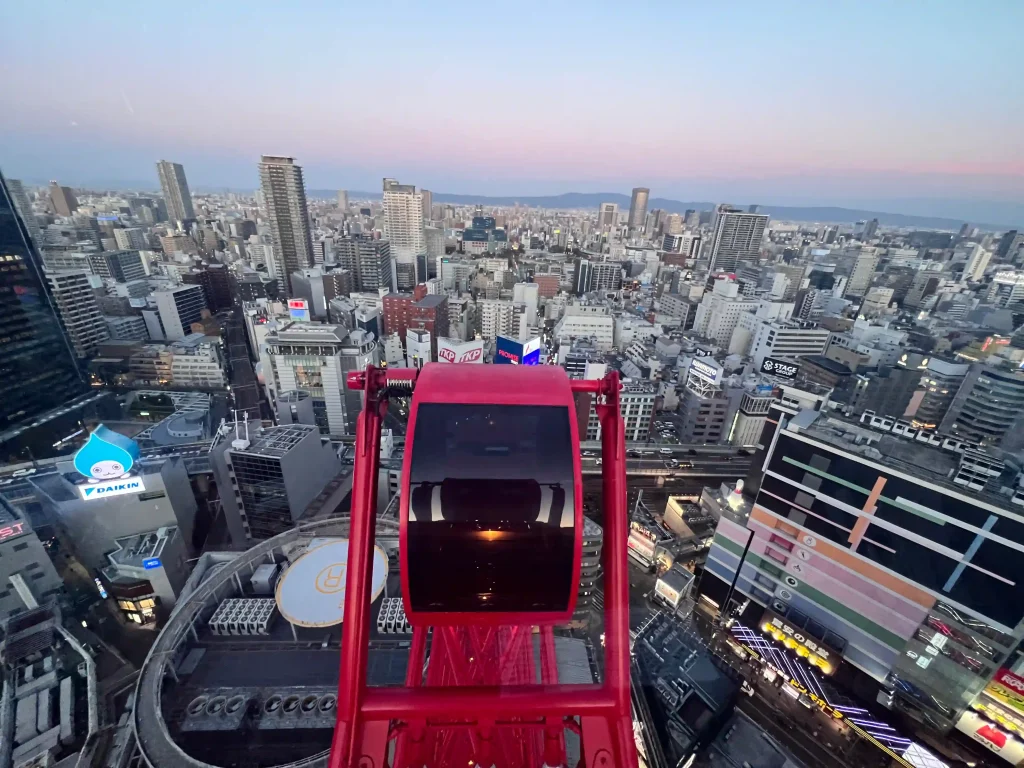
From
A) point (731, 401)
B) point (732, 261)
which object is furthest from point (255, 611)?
point (732, 261)

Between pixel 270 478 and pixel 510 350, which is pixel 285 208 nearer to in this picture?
pixel 510 350

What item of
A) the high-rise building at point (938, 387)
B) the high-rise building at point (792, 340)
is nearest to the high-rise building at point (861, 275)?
the high-rise building at point (792, 340)

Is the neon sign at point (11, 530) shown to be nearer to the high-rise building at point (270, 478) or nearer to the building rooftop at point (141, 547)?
the building rooftop at point (141, 547)

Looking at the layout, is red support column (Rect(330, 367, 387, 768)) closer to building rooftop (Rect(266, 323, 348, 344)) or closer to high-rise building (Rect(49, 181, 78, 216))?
building rooftop (Rect(266, 323, 348, 344))

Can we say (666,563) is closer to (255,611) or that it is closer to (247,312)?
(255,611)

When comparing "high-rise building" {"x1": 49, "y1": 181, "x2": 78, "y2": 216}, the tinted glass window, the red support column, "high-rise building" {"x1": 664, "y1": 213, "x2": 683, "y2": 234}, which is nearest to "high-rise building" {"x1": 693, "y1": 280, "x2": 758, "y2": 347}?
the tinted glass window
